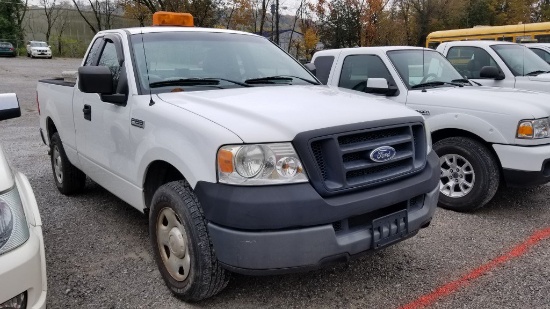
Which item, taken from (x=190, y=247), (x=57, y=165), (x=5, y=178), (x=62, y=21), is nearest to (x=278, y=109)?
(x=190, y=247)

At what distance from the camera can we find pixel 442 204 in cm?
479

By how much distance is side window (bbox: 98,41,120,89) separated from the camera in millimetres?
3671

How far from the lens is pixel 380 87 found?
16.5 feet

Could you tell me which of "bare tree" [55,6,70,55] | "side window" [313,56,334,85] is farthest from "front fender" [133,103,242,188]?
"bare tree" [55,6,70,55]

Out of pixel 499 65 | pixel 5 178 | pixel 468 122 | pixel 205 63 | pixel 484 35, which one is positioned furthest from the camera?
pixel 484 35

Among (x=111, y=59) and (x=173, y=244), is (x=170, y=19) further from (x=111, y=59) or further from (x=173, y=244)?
(x=173, y=244)

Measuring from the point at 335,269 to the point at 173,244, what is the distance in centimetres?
124

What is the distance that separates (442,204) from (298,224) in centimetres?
293

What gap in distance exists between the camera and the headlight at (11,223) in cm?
192

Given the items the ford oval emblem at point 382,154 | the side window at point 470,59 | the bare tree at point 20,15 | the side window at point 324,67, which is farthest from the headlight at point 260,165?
the bare tree at point 20,15

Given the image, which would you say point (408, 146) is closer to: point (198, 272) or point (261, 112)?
point (261, 112)

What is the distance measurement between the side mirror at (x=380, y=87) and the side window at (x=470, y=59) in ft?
9.78

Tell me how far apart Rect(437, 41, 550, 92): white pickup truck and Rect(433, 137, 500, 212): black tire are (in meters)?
2.87

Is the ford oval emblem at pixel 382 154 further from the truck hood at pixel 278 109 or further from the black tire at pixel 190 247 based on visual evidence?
the black tire at pixel 190 247
